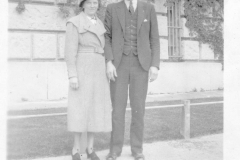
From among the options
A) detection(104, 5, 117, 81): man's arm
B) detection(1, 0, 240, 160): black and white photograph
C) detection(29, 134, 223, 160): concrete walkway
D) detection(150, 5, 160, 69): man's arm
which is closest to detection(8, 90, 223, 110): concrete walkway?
detection(1, 0, 240, 160): black and white photograph

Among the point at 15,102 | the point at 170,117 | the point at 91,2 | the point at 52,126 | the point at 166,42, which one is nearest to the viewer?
the point at 91,2

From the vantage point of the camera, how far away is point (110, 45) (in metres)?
3.86

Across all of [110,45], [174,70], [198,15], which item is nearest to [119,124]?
[110,45]

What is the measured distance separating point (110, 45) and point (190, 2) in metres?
7.99

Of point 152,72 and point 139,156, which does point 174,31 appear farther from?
point 139,156

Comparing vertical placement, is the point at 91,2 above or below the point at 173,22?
below

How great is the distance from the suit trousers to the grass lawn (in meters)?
0.76

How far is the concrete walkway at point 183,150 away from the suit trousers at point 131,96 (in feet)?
0.73

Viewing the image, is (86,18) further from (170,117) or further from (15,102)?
(15,102)

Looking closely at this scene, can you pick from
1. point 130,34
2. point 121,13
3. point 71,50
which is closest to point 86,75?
point 71,50

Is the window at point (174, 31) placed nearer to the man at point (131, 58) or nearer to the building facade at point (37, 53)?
the building facade at point (37, 53)

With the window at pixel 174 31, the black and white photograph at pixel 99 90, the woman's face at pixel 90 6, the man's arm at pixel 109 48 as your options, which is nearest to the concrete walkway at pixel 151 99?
the black and white photograph at pixel 99 90

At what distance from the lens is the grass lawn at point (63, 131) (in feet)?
14.7

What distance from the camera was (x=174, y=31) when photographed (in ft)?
36.6
